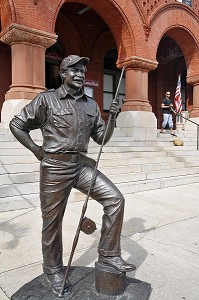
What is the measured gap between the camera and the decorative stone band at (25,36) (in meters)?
8.01

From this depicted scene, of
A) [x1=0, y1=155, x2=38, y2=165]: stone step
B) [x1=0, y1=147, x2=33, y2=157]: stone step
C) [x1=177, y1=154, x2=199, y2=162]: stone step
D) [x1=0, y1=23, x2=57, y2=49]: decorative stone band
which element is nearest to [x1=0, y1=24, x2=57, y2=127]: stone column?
[x1=0, y1=23, x2=57, y2=49]: decorative stone band

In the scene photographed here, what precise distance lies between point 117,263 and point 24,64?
287 inches

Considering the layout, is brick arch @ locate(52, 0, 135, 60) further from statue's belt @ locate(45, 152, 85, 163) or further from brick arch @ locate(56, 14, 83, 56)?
statue's belt @ locate(45, 152, 85, 163)

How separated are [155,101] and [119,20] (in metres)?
8.70

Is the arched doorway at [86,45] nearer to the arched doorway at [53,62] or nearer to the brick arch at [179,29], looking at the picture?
the arched doorway at [53,62]

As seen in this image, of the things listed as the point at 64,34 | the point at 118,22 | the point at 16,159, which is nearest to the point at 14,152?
the point at 16,159

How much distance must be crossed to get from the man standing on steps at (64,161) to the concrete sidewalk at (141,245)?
0.64m

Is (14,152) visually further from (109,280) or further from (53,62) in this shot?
(53,62)

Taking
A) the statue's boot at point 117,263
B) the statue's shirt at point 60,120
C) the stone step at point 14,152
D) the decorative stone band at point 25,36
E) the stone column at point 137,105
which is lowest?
the statue's boot at point 117,263

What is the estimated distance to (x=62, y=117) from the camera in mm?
2385

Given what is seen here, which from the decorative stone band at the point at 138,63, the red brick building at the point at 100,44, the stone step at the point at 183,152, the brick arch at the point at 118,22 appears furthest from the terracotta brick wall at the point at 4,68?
the stone step at the point at 183,152

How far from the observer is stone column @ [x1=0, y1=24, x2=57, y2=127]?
813 centimetres

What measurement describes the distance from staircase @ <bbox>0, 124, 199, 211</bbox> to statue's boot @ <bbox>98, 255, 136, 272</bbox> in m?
Result: 3.12

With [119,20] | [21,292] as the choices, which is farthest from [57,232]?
[119,20]
